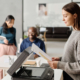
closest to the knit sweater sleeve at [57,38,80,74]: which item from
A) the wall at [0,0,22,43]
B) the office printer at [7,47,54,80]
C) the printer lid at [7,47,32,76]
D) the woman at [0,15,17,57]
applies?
the office printer at [7,47,54,80]

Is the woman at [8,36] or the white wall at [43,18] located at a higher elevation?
the white wall at [43,18]

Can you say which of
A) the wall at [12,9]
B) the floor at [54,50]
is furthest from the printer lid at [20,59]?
the floor at [54,50]

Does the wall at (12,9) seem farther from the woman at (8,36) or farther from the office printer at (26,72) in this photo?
the office printer at (26,72)

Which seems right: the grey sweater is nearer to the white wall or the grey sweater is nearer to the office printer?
the office printer

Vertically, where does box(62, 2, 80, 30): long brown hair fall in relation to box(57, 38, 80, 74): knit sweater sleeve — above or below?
above

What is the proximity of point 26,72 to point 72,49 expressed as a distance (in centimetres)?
49

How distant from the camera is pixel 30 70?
1.55 m

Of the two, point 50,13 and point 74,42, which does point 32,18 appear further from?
point 74,42

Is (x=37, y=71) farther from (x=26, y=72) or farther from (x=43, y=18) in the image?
(x=43, y=18)

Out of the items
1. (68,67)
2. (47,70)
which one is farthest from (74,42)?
(47,70)

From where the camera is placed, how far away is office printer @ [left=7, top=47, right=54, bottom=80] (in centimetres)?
127

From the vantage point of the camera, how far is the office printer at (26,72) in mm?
1273

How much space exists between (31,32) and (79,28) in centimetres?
200

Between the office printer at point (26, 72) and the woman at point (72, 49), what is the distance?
0.12m
